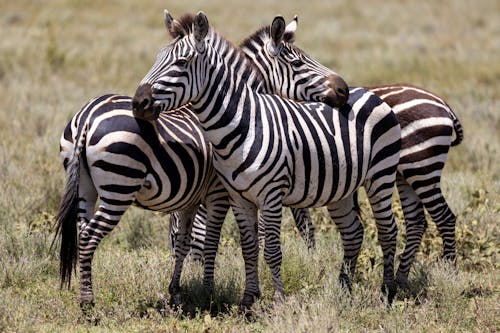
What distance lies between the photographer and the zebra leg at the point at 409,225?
292 inches

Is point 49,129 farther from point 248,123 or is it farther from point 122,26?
point 122,26

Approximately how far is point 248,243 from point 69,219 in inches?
58.5

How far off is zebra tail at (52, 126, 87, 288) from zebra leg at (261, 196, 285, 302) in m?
1.50

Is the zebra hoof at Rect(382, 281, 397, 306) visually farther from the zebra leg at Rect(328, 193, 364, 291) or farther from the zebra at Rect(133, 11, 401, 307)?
the zebra leg at Rect(328, 193, 364, 291)

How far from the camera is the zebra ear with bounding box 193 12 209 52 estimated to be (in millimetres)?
5961

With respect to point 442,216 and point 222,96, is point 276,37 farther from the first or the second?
point 442,216

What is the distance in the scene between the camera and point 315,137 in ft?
21.2

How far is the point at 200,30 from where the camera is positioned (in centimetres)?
601

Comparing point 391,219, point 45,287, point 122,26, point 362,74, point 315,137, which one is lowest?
point 45,287

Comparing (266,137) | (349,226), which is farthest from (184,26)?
(349,226)

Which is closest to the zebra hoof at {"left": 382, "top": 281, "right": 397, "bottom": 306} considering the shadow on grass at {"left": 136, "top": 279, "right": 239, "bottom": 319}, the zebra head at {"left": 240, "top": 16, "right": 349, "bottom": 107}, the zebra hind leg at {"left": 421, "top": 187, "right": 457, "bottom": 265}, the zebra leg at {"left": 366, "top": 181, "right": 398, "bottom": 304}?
the zebra leg at {"left": 366, "top": 181, "right": 398, "bottom": 304}

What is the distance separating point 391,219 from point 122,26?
1589 cm

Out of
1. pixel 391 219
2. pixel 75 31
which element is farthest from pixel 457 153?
pixel 75 31

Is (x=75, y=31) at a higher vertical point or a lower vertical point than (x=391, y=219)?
higher
